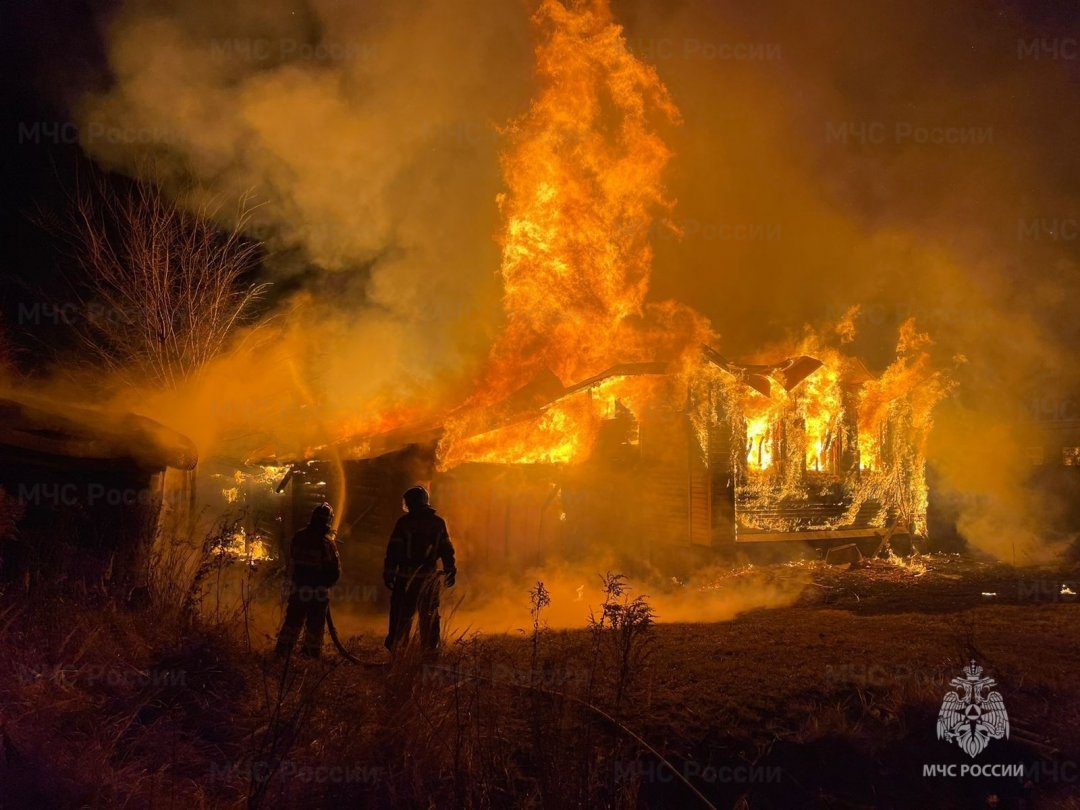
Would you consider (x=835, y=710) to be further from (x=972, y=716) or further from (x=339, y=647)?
(x=339, y=647)

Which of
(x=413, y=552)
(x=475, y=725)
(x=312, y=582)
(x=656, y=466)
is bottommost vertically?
(x=475, y=725)

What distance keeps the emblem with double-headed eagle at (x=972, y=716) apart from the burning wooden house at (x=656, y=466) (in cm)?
814

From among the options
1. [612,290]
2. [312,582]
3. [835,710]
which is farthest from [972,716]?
[612,290]

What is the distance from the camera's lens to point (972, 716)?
5.70 m

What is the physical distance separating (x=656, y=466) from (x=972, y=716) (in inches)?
414

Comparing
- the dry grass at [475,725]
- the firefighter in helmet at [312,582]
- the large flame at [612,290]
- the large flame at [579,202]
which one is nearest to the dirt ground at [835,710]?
the dry grass at [475,725]

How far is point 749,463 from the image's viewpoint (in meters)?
16.3

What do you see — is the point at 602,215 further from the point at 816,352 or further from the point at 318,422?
the point at 318,422

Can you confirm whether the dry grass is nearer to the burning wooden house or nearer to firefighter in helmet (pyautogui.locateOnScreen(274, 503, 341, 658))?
firefighter in helmet (pyautogui.locateOnScreen(274, 503, 341, 658))

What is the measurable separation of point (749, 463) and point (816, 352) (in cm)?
448

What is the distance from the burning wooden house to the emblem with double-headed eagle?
814cm

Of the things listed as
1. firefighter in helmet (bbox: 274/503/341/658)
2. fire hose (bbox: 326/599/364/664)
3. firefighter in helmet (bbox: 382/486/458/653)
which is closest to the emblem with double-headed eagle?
firefighter in helmet (bbox: 382/486/458/653)

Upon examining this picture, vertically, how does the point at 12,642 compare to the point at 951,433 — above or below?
below

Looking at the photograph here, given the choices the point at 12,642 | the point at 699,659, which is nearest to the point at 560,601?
the point at 699,659
